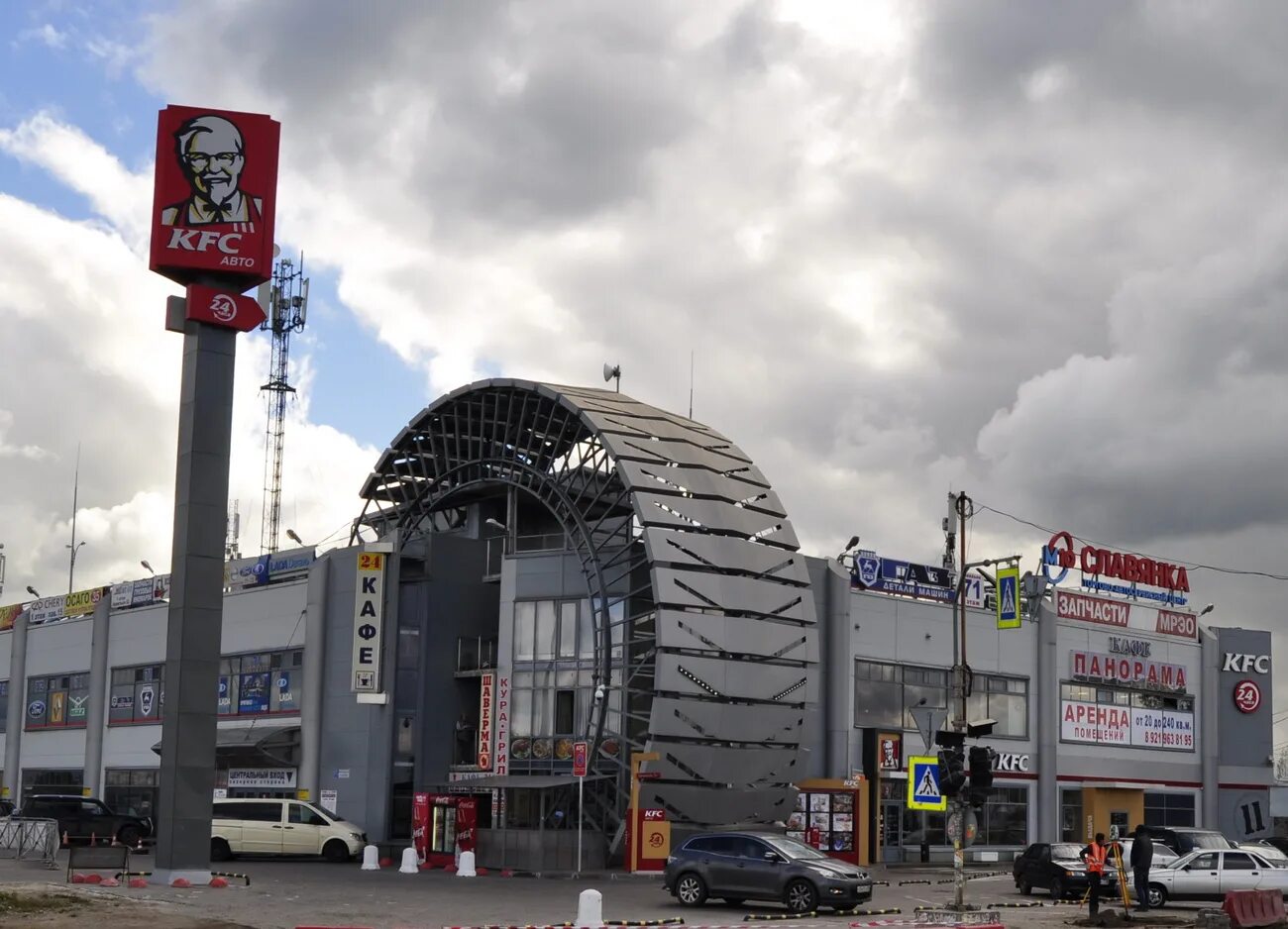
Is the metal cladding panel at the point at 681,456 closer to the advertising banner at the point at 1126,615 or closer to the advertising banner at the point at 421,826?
the advertising banner at the point at 421,826

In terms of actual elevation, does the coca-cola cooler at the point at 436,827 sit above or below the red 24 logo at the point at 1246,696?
below

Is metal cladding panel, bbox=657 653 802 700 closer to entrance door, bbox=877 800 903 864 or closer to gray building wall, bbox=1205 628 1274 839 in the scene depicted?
entrance door, bbox=877 800 903 864

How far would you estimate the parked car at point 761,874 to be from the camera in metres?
32.5

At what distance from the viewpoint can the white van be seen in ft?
158

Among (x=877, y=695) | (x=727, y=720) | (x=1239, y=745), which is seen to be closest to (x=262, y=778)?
(x=727, y=720)

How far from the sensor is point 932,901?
36750 millimetres

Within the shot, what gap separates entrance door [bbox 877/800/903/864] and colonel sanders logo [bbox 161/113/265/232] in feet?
93.2

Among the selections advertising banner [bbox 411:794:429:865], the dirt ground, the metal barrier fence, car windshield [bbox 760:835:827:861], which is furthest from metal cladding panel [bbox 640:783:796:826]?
the dirt ground

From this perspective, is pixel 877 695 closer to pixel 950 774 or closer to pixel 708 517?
pixel 708 517

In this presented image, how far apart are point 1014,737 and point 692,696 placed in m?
18.1

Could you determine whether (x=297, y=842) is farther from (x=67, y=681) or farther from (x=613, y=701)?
(x=67, y=681)

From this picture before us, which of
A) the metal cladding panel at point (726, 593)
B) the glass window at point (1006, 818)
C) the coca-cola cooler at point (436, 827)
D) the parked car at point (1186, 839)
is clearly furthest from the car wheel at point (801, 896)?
the glass window at point (1006, 818)

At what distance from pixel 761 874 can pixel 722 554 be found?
52.8 ft

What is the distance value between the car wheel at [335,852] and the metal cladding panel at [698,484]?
14023 millimetres
